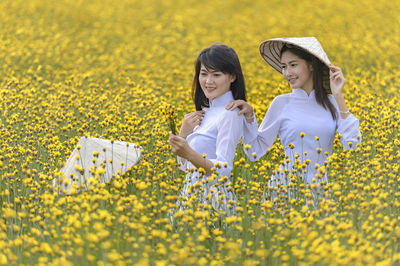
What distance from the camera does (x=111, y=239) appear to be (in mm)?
3104

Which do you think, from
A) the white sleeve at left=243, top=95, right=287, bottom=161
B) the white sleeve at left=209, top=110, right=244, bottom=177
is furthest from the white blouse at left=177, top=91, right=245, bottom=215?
the white sleeve at left=243, top=95, right=287, bottom=161

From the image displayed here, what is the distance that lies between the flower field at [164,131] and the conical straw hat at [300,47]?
2.02 feet

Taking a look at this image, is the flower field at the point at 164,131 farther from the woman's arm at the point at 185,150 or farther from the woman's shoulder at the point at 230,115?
the woman's shoulder at the point at 230,115

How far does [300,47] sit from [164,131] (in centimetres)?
208

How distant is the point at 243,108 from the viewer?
3896 mm

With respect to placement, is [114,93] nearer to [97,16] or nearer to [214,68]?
[214,68]

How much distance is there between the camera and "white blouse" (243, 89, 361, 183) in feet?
13.3

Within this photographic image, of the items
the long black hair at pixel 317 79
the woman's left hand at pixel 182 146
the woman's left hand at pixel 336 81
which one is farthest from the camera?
the long black hair at pixel 317 79

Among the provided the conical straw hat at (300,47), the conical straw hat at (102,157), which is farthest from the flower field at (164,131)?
the conical straw hat at (300,47)

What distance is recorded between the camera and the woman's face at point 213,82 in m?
4.03

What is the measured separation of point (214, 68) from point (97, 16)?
11.6 m

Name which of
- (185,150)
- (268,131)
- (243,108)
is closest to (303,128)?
(268,131)

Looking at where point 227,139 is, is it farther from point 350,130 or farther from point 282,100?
point 350,130

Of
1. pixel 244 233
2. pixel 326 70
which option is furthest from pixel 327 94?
pixel 244 233
